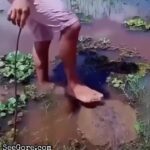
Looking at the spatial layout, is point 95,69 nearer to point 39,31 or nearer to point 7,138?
point 39,31

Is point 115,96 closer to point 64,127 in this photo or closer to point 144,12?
point 64,127

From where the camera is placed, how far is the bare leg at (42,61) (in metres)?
2.48

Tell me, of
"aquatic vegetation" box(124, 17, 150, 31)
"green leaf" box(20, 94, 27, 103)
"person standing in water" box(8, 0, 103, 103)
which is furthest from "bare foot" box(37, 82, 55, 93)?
"aquatic vegetation" box(124, 17, 150, 31)

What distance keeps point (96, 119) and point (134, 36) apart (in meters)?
0.82

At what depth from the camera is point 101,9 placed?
3139 mm

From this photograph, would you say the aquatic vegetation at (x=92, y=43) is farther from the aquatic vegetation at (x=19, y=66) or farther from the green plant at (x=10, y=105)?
the green plant at (x=10, y=105)

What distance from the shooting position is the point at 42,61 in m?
2.49

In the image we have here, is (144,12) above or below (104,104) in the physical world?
above

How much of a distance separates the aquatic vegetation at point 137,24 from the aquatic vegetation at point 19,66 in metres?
0.70

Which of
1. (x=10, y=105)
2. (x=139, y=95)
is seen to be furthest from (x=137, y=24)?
(x=10, y=105)

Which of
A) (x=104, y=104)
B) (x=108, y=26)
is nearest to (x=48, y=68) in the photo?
(x=104, y=104)

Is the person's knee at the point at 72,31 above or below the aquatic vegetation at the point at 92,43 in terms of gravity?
above

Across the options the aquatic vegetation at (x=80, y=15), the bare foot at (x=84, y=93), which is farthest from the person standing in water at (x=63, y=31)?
the aquatic vegetation at (x=80, y=15)

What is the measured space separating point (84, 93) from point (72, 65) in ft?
0.50
